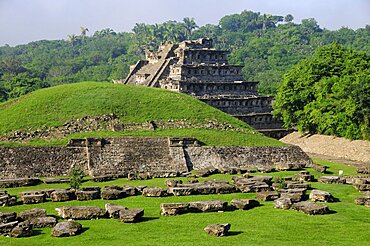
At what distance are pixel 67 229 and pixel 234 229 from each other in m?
6.57

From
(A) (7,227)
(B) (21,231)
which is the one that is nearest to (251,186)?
(B) (21,231)

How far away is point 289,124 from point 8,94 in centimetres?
4096

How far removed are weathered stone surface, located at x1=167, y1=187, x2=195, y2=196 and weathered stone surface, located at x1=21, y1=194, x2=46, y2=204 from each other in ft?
21.4

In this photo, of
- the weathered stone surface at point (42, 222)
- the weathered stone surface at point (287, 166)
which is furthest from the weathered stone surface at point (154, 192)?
the weathered stone surface at point (287, 166)

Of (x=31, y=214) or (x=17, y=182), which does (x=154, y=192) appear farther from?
(x=17, y=182)

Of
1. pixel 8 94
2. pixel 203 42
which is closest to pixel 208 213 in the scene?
pixel 203 42

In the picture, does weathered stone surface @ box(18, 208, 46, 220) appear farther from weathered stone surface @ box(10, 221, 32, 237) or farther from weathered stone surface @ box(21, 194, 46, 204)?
weathered stone surface @ box(21, 194, 46, 204)

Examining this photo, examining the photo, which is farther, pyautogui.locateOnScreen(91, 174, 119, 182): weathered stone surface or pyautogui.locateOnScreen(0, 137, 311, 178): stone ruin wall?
pyautogui.locateOnScreen(0, 137, 311, 178): stone ruin wall

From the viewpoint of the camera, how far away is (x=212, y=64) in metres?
66.9

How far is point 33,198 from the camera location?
27.3 meters

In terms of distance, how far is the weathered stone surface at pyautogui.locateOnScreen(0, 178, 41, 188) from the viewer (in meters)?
32.8

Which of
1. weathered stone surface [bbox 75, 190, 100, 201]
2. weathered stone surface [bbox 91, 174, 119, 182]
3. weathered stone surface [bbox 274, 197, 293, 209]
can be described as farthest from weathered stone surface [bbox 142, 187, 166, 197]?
weathered stone surface [bbox 91, 174, 119, 182]

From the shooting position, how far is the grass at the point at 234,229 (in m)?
20.2

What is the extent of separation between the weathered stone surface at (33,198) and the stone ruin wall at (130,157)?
9255 mm
